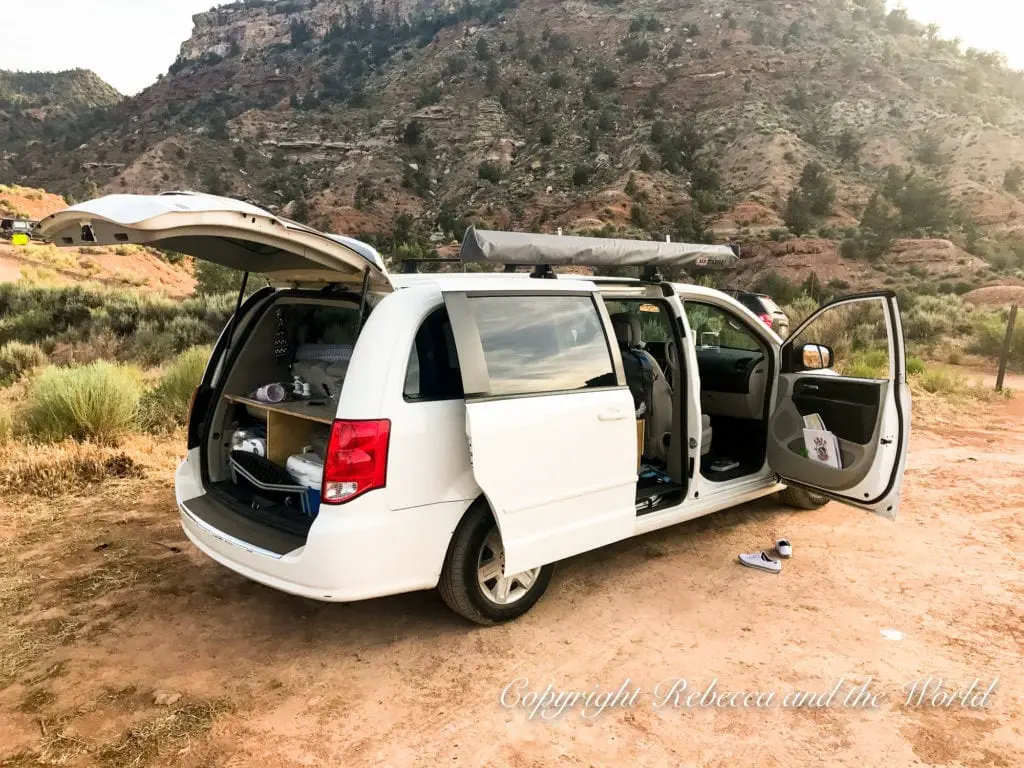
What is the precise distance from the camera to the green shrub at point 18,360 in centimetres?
1153

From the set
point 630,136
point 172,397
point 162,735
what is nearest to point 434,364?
point 162,735

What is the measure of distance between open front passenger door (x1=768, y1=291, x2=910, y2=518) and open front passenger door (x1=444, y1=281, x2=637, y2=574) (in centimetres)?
159

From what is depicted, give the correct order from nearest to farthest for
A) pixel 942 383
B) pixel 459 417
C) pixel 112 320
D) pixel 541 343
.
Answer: pixel 459 417, pixel 541 343, pixel 942 383, pixel 112 320

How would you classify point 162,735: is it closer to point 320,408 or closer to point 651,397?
point 320,408

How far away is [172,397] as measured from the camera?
8047mm

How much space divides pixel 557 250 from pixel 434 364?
1.04m

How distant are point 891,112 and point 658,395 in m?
54.4

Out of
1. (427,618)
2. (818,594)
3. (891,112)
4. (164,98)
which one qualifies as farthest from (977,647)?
(164,98)

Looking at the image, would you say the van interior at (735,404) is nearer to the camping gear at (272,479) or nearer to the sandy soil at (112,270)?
the camping gear at (272,479)

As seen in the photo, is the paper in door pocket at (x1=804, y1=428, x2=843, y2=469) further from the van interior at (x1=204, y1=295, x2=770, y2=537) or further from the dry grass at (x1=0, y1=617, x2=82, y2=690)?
the dry grass at (x1=0, y1=617, x2=82, y2=690)

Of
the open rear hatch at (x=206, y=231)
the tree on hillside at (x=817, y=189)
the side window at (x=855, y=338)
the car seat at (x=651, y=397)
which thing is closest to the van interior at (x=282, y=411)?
the open rear hatch at (x=206, y=231)

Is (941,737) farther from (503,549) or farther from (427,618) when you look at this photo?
(427,618)

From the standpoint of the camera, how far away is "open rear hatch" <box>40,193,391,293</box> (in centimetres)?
266

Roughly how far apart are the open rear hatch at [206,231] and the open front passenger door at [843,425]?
117 inches
